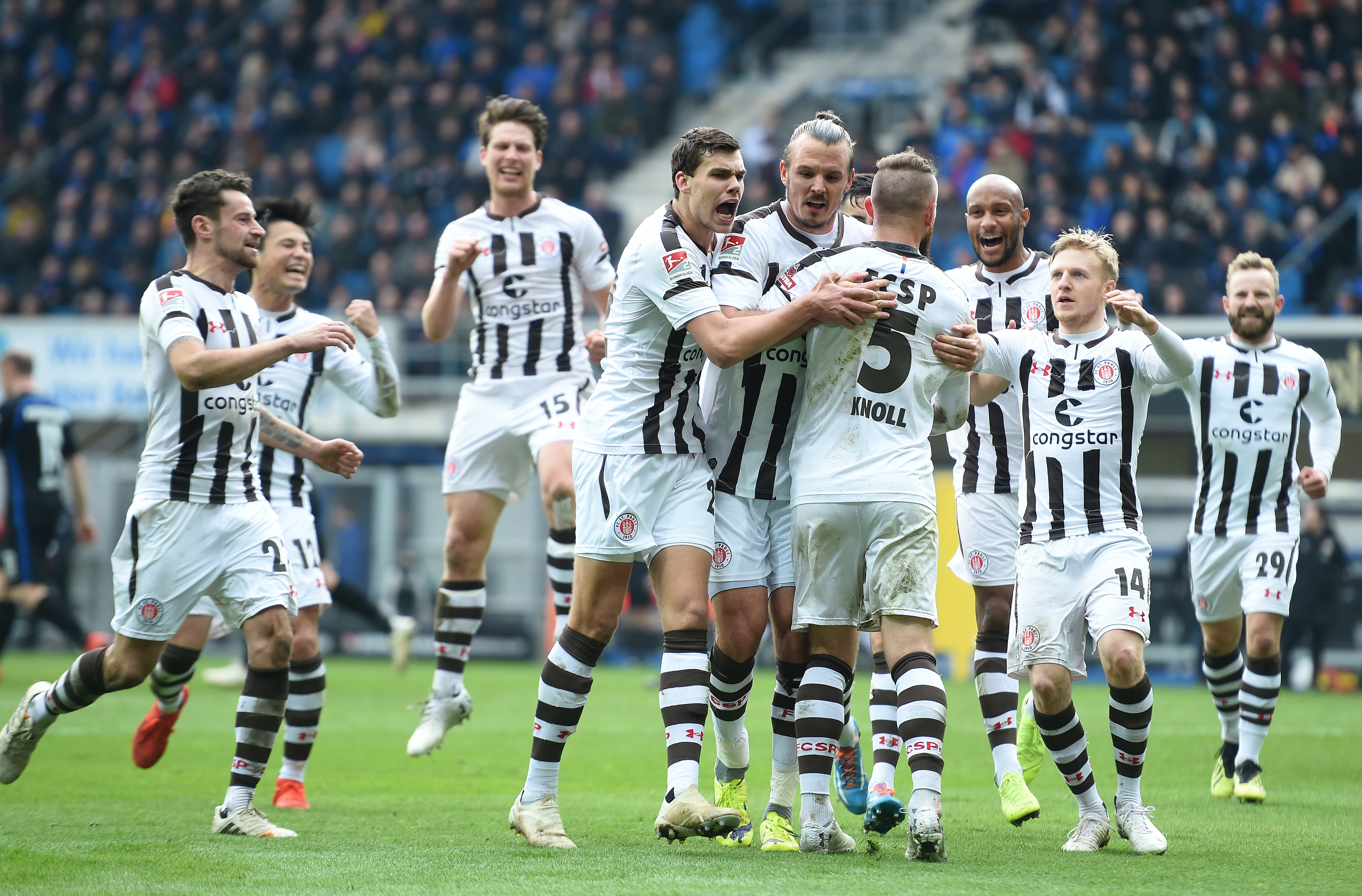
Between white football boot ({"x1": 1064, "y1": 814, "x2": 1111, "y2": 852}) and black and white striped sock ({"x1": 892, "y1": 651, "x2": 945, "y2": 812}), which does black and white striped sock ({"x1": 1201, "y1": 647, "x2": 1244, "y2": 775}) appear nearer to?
white football boot ({"x1": 1064, "y1": 814, "x2": 1111, "y2": 852})

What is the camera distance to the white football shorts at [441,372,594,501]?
7914mm

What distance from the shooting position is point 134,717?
37.1ft

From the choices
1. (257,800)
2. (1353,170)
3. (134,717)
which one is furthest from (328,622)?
(1353,170)

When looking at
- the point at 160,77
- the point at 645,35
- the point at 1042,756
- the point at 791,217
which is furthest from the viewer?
the point at 160,77

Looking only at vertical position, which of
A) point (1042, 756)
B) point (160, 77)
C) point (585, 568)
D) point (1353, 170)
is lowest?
→ point (1042, 756)

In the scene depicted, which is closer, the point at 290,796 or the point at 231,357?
the point at 231,357

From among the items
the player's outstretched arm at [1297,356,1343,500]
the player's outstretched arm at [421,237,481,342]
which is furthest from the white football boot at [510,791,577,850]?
the player's outstretched arm at [1297,356,1343,500]

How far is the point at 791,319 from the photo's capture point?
16.6 feet

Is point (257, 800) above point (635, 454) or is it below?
below

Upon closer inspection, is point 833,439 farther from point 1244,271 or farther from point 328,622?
point 328,622

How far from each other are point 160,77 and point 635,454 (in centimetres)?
2236

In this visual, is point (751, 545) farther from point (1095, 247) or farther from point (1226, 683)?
point (1226, 683)

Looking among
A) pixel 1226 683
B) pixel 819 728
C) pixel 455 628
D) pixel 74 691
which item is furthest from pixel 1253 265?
pixel 74 691

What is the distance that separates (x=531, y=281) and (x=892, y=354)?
3.12 m
